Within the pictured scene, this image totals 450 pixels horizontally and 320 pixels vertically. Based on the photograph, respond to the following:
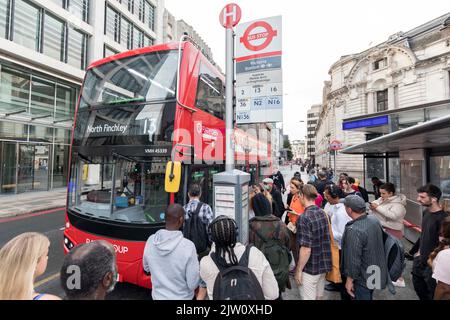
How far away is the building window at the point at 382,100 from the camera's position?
2697cm

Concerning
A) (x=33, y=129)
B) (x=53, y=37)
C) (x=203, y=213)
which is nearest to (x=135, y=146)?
(x=203, y=213)

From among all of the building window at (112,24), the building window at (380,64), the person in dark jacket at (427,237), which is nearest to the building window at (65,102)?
the building window at (112,24)

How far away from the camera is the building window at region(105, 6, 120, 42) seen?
19047 mm

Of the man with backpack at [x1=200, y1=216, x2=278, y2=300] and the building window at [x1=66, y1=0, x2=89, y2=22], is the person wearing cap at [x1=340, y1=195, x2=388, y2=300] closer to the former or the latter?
the man with backpack at [x1=200, y1=216, x2=278, y2=300]

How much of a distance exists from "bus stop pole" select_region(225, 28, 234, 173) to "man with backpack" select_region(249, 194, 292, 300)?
0.97 meters

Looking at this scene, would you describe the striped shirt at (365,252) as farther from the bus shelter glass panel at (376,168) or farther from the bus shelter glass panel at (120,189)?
the bus shelter glass panel at (376,168)

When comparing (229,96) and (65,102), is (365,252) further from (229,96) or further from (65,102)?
(65,102)

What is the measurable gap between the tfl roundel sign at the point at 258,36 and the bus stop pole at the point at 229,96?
273mm

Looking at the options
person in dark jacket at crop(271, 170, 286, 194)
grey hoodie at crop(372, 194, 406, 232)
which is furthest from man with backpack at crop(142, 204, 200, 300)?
person in dark jacket at crop(271, 170, 286, 194)

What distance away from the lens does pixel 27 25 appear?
1369 centimetres

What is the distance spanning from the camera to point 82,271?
1.38m

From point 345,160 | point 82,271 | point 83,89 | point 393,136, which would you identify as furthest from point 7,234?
point 345,160
